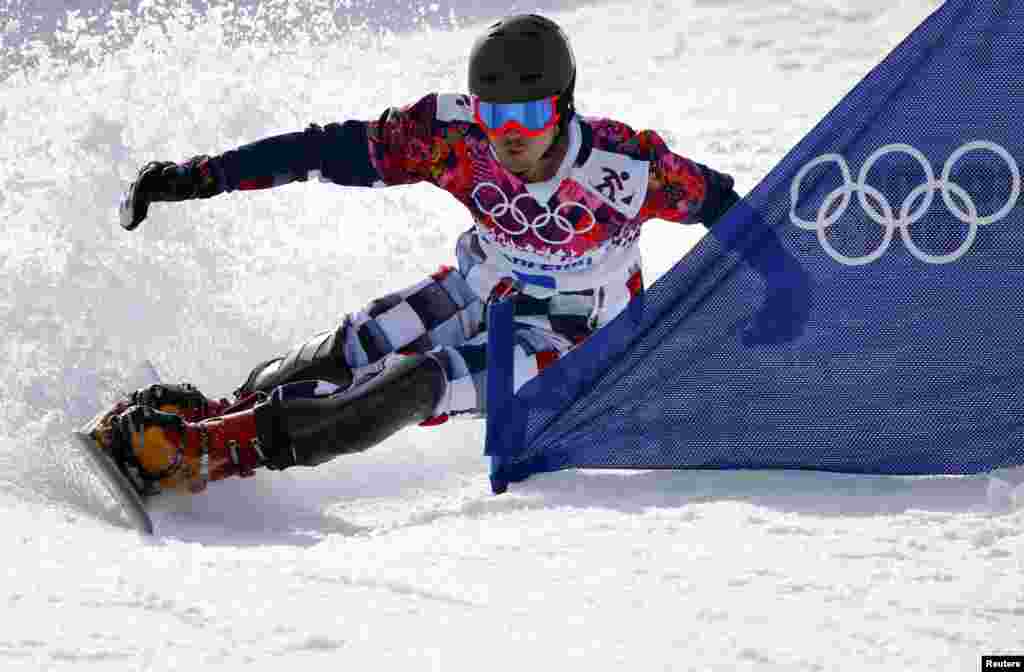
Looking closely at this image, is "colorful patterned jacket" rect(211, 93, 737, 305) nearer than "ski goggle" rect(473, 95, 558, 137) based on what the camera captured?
No

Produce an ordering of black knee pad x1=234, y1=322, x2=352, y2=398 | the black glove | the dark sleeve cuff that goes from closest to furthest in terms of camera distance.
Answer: the black glove
the dark sleeve cuff
black knee pad x1=234, y1=322, x2=352, y2=398

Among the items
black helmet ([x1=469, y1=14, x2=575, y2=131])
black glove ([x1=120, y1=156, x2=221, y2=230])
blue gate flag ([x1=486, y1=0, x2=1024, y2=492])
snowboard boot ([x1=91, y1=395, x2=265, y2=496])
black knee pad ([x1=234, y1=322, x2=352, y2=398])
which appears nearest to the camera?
blue gate flag ([x1=486, y1=0, x2=1024, y2=492])

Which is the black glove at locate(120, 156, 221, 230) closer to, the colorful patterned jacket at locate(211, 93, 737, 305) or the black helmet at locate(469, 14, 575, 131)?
the colorful patterned jacket at locate(211, 93, 737, 305)

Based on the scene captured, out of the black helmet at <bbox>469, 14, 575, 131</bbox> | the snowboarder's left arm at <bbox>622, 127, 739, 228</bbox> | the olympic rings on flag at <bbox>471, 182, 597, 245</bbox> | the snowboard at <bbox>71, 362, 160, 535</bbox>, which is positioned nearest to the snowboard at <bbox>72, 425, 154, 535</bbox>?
the snowboard at <bbox>71, 362, 160, 535</bbox>

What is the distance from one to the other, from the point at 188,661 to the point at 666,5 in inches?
413

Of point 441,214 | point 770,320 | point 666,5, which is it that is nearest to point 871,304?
point 770,320

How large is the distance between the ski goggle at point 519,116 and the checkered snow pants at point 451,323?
1.84 feet

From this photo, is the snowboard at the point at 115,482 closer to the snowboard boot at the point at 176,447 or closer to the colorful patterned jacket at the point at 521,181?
the snowboard boot at the point at 176,447

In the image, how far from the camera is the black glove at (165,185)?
474cm

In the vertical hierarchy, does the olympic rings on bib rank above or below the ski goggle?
below

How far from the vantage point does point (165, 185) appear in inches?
189

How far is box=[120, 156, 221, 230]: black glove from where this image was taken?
187 inches

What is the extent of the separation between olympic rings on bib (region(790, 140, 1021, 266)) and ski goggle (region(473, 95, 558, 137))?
0.88 metres

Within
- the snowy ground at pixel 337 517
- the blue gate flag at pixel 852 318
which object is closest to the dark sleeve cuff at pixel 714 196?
the blue gate flag at pixel 852 318
